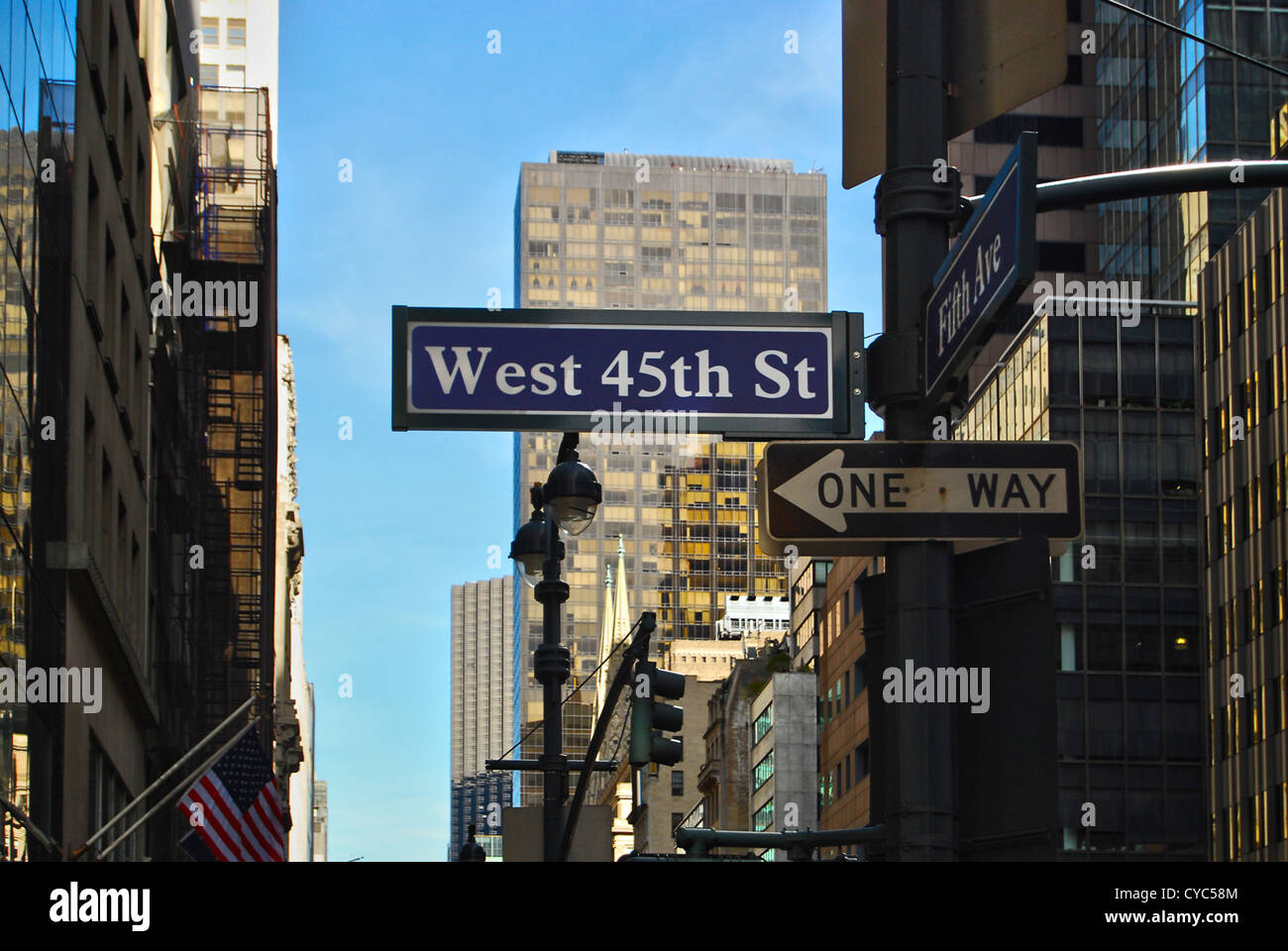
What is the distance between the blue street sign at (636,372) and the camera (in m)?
7.89

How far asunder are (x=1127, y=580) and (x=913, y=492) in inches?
3112

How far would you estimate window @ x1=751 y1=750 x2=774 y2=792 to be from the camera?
111 meters

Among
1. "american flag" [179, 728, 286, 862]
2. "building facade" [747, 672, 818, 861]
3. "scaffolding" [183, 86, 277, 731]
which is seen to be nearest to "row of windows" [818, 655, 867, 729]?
"building facade" [747, 672, 818, 861]

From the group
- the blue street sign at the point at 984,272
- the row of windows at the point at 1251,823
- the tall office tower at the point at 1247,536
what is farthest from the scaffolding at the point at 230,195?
the blue street sign at the point at 984,272

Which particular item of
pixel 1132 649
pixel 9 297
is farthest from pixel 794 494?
pixel 1132 649

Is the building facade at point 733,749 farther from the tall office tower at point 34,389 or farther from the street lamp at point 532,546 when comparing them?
the street lamp at point 532,546

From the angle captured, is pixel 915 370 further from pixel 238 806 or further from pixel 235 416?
pixel 235 416

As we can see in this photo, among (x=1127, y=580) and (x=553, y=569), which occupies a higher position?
(x=1127, y=580)

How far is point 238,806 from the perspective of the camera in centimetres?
3061

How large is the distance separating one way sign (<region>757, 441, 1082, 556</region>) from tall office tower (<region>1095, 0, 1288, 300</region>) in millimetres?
83962

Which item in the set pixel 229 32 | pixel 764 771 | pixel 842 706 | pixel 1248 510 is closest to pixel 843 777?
pixel 842 706

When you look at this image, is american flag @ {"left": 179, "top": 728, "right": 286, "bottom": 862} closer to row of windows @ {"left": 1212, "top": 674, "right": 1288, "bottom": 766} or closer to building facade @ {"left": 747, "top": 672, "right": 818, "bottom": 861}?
row of windows @ {"left": 1212, "top": 674, "right": 1288, "bottom": 766}
